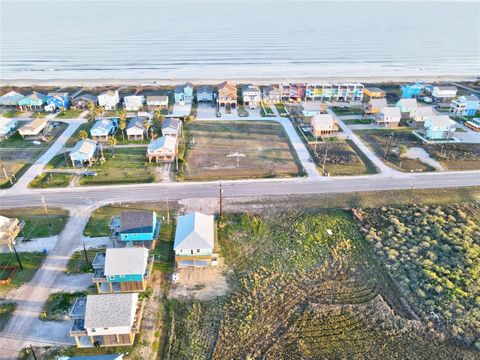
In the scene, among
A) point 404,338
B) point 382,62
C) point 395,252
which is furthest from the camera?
point 382,62

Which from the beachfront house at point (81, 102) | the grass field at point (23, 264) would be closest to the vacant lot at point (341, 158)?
the grass field at point (23, 264)

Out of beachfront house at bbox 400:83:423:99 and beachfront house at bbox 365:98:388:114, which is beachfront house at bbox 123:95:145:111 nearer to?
beachfront house at bbox 365:98:388:114

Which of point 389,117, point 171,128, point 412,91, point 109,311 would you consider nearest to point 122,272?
point 109,311

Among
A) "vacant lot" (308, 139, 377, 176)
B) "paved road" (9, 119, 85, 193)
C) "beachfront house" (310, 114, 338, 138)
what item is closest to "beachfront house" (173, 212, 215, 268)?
"vacant lot" (308, 139, 377, 176)

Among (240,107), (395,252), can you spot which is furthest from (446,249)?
(240,107)

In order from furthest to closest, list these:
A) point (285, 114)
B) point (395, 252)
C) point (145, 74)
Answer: point (145, 74) < point (285, 114) < point (395, 252)

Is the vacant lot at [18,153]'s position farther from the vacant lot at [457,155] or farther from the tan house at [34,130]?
the vacant lot at [457,155]

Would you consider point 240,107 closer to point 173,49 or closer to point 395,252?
point 395,252
